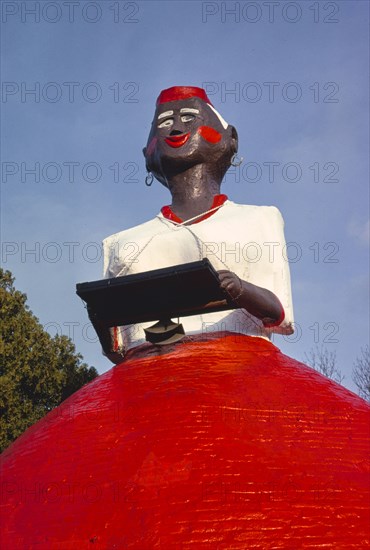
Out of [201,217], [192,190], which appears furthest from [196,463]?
[192,190]

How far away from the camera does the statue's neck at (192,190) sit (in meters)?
5.71

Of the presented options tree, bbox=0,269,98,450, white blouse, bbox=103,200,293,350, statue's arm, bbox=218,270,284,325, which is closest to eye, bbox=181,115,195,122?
white blouse, bbox=103,200,293,350

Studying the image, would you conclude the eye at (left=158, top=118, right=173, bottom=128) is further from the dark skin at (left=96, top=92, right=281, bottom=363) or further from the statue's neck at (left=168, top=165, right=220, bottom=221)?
the statue's neck at (left=168, top=165, right=220, bottom=221)

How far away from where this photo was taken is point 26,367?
549 inches

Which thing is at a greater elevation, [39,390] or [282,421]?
[282,421]

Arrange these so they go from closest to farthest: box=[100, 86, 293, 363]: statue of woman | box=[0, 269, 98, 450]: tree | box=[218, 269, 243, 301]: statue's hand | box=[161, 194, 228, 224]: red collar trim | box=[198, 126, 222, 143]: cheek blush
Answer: box=[218, 269, 243, 301]: statue's hand < box=[100, 86, 293, 363]: statue of woman < box=[161, 194, 228, 224]: red collar trim < box=[198, 126, 222, 143]: cheek blush < box=[0, 269, 98, 450]: tree

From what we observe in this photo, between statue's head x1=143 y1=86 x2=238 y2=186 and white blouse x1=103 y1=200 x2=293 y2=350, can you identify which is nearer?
white blouse x1=103 y1=200 x2=293 y2=350

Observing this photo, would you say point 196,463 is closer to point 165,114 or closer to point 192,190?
point 192,190

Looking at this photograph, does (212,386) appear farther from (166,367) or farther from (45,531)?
(45,531)

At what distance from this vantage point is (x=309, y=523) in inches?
127

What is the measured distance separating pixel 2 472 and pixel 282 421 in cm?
156

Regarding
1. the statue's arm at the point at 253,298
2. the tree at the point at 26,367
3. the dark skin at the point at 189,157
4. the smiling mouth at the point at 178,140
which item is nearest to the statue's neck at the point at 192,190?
the dark skin at the point at 189,157

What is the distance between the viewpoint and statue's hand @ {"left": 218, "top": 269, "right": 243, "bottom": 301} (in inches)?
173

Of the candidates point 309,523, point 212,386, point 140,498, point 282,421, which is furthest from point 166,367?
point 309,523
